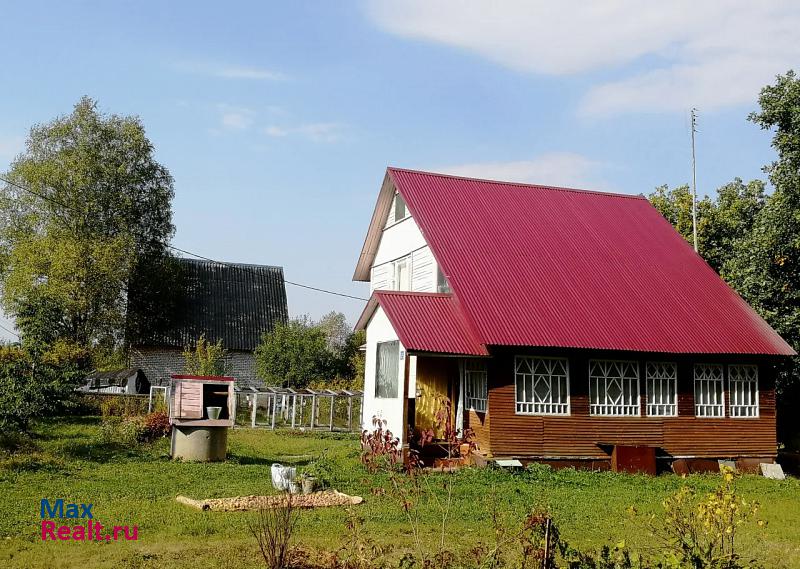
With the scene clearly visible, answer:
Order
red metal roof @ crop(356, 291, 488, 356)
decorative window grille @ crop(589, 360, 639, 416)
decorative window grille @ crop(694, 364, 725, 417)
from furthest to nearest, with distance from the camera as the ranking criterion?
decorative window grille @ crop(694, 364, 725, 417)
decorative window grille @ crop(589, 360, 639, 416)
red metal roof @ crop(356, 291, 488, 356)

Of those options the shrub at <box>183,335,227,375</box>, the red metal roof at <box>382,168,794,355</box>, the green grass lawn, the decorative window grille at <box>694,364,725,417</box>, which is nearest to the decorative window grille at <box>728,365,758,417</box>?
the decorative window grille at <box>694,364,725,417</box>

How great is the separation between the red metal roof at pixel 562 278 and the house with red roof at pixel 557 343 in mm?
50

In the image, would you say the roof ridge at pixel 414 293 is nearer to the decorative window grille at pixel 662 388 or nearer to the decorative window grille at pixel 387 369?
the decorative window grille at pixel 387 369

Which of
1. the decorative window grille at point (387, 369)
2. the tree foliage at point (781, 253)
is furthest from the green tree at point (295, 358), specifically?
the tree foliage at point (781, 253)

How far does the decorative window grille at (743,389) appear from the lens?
1956cm

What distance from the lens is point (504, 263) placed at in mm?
19719

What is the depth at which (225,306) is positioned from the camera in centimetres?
4209

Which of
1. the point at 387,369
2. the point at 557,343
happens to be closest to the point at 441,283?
the point at 387,369

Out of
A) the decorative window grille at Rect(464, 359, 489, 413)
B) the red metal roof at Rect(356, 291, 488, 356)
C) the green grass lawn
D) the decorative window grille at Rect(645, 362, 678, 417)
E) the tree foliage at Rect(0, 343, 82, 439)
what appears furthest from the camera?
the decorative window grille at Rect(645, 362, 678, 417)

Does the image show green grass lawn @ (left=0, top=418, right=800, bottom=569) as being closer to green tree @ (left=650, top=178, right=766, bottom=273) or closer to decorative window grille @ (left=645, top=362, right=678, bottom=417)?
decorative window grille @ (left=645, top=362, right=678, bottom=417)

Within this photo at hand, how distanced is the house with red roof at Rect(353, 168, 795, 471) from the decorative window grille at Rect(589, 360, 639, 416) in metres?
0.03

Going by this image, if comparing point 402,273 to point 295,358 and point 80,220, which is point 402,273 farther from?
point 80,220

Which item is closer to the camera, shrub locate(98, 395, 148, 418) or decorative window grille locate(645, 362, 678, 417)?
decorative window grille locate(645, 362, 678, 417)

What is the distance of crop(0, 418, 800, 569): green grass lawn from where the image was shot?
8953 millimetres
